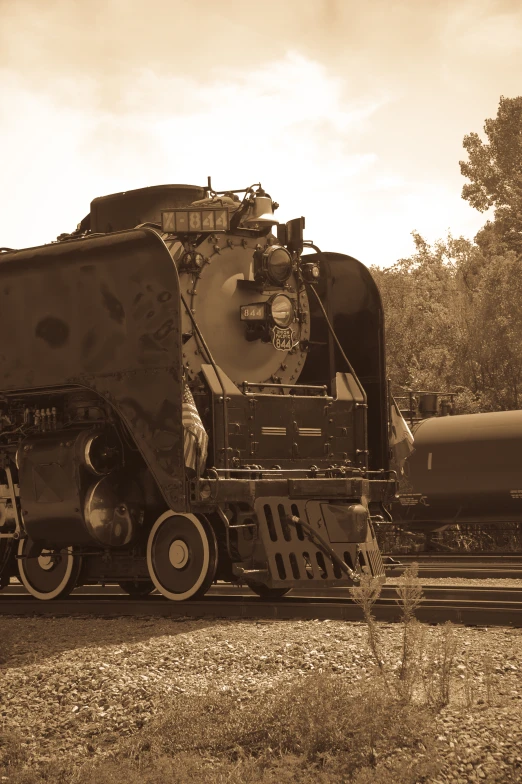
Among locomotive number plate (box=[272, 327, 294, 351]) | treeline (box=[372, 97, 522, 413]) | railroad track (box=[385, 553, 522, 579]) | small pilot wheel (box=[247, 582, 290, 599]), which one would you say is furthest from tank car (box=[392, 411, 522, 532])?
small pilot wheel (box=[247, 582, 290, 599])

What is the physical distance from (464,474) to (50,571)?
31.1ft

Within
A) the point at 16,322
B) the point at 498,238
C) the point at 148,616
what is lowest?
the point at 148,616

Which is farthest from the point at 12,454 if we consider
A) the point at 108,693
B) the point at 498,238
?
the point at 498,238

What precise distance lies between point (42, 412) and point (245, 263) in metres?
2.60

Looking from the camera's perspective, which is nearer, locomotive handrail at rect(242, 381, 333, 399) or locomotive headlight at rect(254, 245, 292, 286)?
locomotive handrail at rect(242, 381, 333, 399)

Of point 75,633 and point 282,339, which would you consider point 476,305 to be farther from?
point 75,633

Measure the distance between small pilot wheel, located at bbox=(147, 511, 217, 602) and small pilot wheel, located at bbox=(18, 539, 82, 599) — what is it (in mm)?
966

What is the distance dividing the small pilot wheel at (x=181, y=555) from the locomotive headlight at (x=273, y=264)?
8.96ft

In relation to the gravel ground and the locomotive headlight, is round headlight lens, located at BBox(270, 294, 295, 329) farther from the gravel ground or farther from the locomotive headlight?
the gravel ground

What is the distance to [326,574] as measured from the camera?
33.1ft

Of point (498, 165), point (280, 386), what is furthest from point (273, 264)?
point (498, 165)

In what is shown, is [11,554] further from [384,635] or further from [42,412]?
[384,635]

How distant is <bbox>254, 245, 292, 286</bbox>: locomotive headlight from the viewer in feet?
36.7

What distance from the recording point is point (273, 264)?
11.2 m
